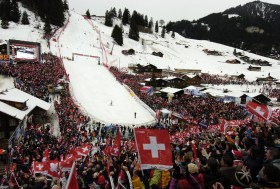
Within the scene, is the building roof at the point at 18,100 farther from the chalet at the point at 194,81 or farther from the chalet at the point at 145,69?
the chalet at the point at 145,69

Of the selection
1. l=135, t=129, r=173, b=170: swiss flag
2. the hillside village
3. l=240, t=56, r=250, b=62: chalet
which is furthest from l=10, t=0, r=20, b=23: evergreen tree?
l=135, t=129, r=173, b=170: swiss flag

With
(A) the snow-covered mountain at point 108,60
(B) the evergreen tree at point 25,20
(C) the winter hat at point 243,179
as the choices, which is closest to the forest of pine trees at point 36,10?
(B) the evergreen tree at point 25,20

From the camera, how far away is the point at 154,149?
6371 millimetres

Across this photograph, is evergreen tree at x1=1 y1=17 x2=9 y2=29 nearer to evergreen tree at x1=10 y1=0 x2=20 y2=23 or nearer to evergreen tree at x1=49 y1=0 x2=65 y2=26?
evergreen tree at x1=10 y1=0 x2=20 y2=23

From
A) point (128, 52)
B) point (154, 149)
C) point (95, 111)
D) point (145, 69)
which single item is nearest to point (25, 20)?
point (128, 52)

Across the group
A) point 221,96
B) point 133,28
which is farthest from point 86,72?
point 133,28

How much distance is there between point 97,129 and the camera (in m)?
25.9

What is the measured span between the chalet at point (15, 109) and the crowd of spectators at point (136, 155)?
1.18 metres

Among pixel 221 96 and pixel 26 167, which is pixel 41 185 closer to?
pixel 26 167

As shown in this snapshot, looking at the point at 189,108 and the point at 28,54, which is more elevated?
the point at 28,54

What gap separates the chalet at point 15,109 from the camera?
23.1 metres

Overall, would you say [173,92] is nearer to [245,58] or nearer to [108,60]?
[108,60]

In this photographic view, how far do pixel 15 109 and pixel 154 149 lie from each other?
20356mm

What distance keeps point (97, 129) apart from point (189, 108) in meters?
11.5
